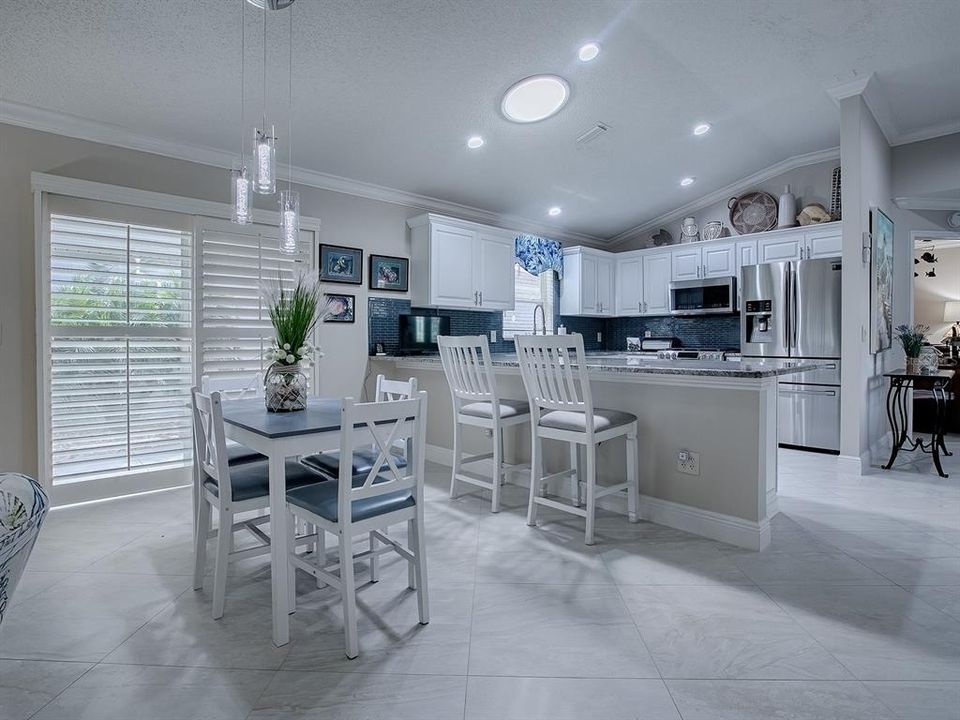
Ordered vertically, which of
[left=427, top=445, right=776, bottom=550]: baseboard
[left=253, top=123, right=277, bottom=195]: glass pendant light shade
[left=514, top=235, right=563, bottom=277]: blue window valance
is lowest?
[left=427, top=445, right=776, bottom=550]: baseboard

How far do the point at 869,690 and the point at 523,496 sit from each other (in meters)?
2.12

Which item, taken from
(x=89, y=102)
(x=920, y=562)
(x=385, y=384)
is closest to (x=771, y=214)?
(x=920, y=562)

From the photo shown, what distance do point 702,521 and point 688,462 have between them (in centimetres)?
31

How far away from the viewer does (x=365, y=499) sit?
74.0 inches

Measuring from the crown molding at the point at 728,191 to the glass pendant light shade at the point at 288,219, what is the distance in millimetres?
5094

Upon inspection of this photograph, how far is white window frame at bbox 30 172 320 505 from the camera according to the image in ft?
10.3

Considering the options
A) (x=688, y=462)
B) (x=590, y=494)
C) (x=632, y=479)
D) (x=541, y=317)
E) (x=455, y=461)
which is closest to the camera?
(x=590, y=494)

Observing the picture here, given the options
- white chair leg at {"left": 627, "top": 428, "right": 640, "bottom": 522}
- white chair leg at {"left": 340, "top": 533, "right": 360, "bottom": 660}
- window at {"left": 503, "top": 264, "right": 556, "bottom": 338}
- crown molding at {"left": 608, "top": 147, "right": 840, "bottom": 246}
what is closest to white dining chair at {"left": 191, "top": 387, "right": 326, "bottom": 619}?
white chair leg at {"left": 340, "top": 533, "right": 360, "bottom": 660}

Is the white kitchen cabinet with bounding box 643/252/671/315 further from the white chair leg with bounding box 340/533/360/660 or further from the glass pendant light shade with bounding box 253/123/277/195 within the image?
the white chair leg with bounding box 340/533/360/660

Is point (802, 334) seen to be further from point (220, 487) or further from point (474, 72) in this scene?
point (220, 487)

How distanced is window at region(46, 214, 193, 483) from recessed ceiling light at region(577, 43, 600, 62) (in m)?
2.92

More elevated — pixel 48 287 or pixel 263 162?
pixel 263 162

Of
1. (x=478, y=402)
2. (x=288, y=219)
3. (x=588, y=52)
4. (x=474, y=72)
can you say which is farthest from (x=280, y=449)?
(x=588, y=52)

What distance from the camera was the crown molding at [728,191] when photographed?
17.2 feet
